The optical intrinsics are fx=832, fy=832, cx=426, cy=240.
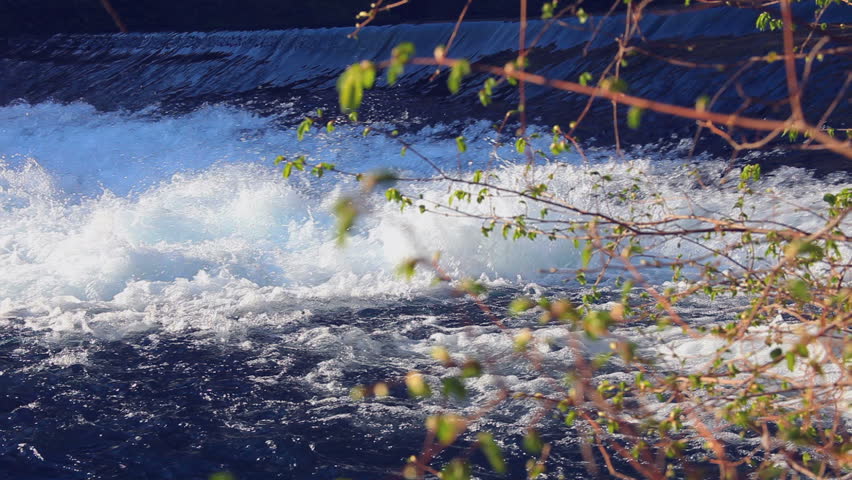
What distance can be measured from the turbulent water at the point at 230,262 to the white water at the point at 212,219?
0.10 feet

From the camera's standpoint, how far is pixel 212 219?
9.17 metres

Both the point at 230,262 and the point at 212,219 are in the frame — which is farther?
the point at 212,219

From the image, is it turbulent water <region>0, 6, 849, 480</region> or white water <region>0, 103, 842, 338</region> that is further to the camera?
white water <region>0, 103, 842, 338</region>

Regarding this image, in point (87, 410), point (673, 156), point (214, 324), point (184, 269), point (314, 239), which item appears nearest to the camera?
point (87, 410)

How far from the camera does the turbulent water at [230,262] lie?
473cm

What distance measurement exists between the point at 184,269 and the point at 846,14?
8863mm

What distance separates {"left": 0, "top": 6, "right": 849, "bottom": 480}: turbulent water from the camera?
4.73m

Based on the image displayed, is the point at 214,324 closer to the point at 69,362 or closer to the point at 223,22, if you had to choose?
the point at 69,362

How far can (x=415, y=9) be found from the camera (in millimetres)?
14016

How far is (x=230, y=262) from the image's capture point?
7836 mm

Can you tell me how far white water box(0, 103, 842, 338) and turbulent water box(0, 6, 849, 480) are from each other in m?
0.03

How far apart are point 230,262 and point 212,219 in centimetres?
150

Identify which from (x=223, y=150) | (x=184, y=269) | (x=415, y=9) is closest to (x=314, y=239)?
(x=184, y=269)

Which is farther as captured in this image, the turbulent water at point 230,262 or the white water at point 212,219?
the white water at point 212,219
